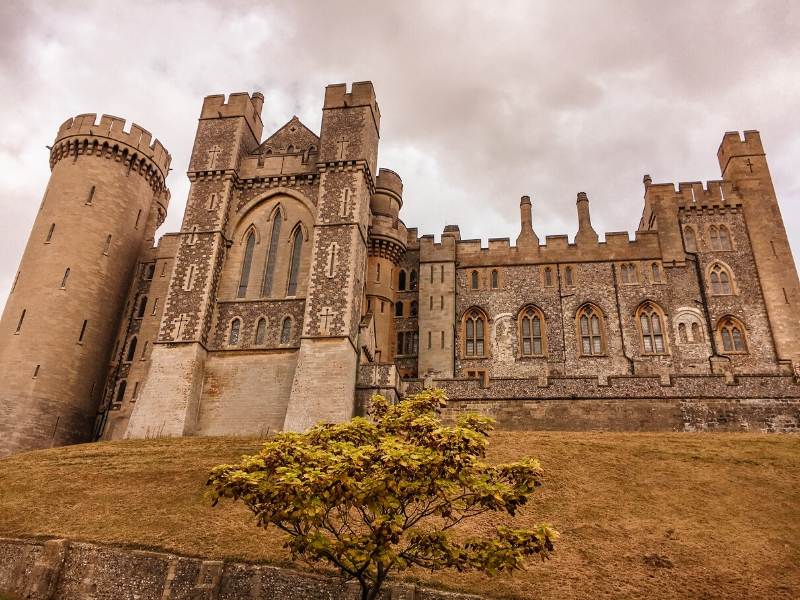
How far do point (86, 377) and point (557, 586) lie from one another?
28294mm

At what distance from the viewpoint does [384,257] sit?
114 feet

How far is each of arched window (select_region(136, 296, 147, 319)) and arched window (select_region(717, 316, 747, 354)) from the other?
31843 millimetres

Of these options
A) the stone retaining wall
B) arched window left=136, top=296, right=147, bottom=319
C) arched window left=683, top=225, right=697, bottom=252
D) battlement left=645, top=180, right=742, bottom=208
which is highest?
battlement left=645, top=180, right=742, bottom=208

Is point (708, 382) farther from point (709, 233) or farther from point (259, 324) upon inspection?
point (259, 324)

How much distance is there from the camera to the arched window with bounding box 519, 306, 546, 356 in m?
33.9

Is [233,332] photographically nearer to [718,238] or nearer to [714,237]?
[714,237]

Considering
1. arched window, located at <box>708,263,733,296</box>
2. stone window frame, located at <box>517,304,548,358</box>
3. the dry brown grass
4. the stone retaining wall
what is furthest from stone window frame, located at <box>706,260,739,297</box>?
the stone retaining wall

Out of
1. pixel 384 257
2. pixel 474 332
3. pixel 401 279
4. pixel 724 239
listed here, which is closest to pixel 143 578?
pixel 384 257

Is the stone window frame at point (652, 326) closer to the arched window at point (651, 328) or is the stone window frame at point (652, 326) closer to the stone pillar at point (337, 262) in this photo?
the arched window at point (651, 328)

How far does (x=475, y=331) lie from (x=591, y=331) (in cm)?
627

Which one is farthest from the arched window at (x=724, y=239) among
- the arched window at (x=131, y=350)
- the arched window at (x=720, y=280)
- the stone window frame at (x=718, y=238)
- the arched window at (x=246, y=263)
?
the arched window at (x=131, y=350)

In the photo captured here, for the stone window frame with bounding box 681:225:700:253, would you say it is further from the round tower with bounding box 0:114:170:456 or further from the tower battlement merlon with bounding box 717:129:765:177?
the round tower with bounding box 0:114:170:456

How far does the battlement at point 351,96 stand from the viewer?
33062 mm

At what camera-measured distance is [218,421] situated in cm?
2766
